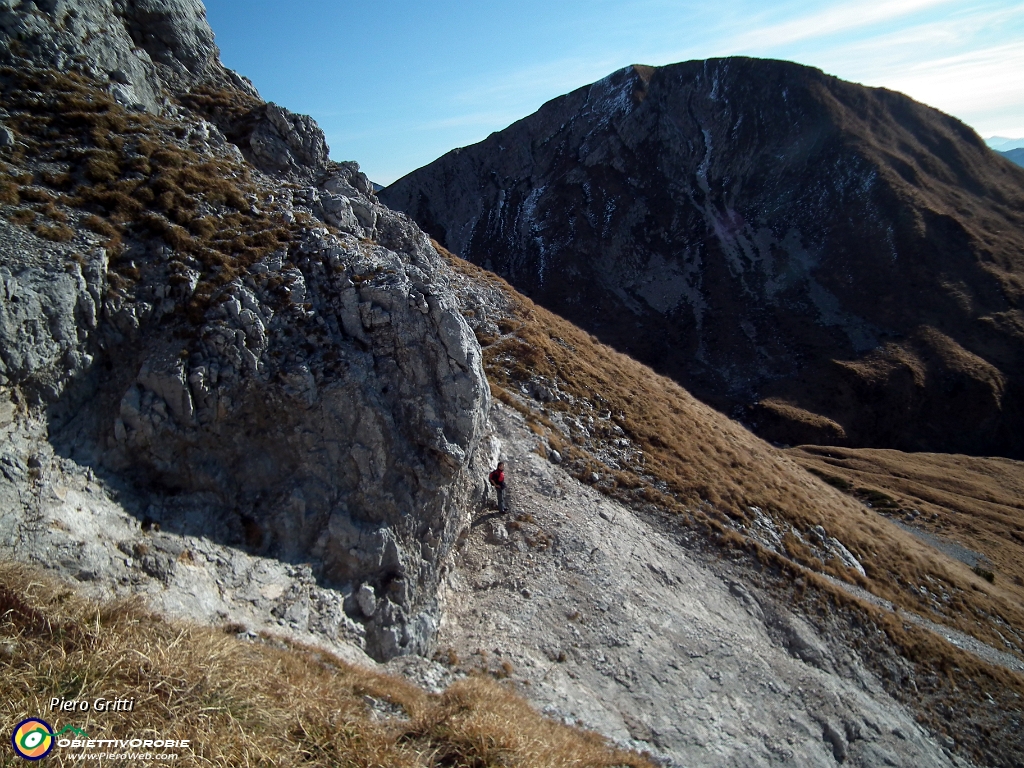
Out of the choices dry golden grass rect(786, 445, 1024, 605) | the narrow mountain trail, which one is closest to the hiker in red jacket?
the narrow mountain trail

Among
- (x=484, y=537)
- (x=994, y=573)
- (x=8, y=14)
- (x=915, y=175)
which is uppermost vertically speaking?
(x=915, y=175)

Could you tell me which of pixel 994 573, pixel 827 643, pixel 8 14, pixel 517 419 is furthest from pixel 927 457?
pixel 8 14

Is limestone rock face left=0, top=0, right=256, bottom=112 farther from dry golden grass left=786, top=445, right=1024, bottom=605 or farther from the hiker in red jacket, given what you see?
dry golden grass left=786, top=445, right=1024, bottom=605

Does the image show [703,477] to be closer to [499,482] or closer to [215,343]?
[499,482]

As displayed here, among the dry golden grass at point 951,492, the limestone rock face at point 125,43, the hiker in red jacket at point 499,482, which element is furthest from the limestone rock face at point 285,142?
the dry golden grass at point 951,492

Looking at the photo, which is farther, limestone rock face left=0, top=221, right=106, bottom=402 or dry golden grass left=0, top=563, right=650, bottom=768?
limestone rock face left=0, top=221, right=106, bottom=402

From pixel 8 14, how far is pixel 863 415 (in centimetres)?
8249

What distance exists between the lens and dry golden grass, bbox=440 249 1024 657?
83.7 feet

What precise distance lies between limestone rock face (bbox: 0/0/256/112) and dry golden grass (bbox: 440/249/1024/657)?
17.1 meters

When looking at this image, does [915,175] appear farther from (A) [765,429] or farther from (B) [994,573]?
(B) [994,573]

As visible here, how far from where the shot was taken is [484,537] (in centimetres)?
1991

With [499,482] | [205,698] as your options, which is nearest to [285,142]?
[499,482]

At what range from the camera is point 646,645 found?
18359 mm

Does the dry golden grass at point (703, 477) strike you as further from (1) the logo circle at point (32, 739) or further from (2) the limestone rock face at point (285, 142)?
(1) the logo circle at point (32, 739)
